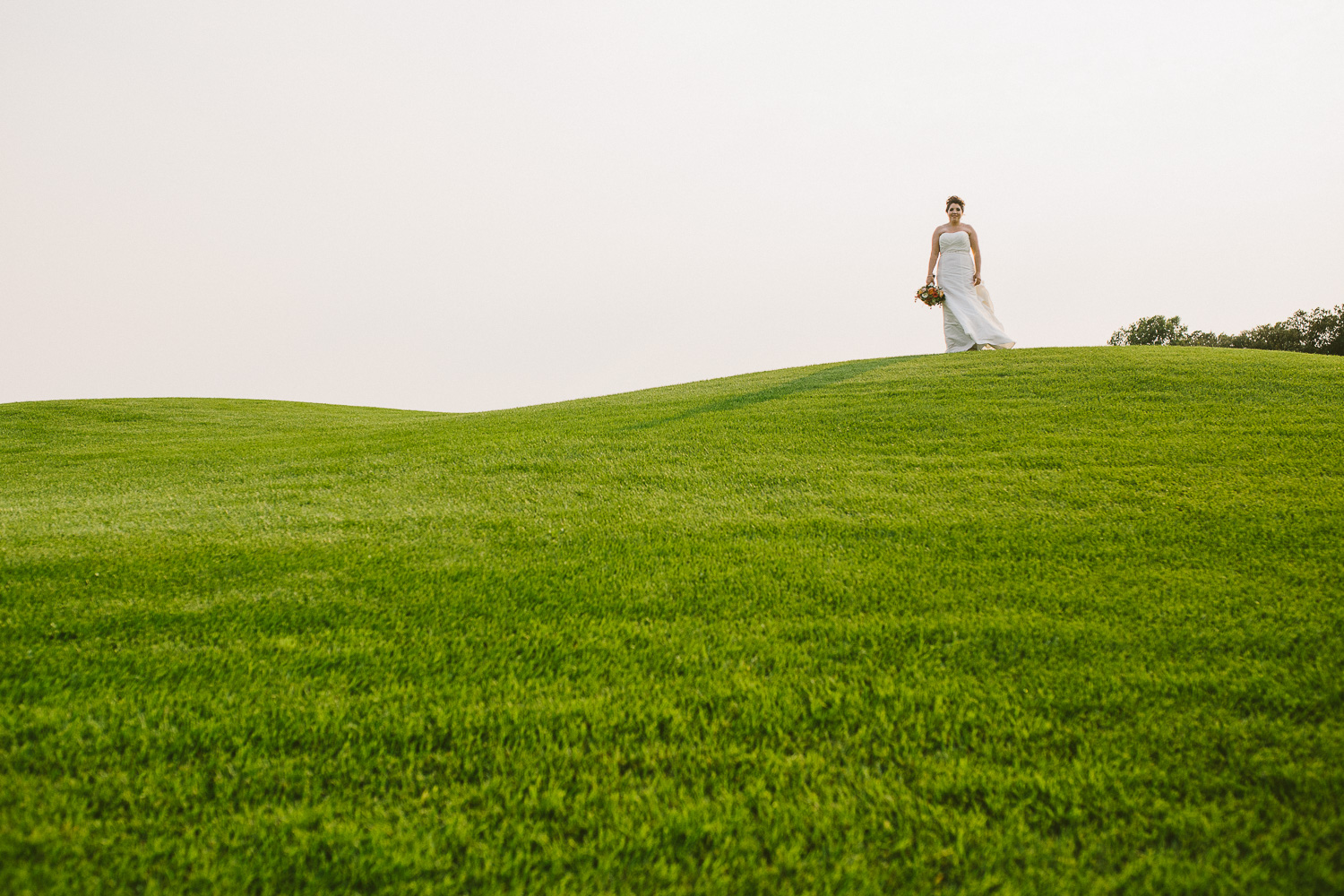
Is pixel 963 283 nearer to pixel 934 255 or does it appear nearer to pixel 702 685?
pixel 934 255

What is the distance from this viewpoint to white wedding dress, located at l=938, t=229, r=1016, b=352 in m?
14.4

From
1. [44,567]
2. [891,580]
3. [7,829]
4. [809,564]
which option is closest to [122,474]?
[44,567]

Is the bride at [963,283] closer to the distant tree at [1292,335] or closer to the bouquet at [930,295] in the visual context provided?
the bouquet at [930,295]

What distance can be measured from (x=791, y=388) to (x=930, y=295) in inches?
210

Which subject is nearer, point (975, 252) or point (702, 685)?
point (702, 685)

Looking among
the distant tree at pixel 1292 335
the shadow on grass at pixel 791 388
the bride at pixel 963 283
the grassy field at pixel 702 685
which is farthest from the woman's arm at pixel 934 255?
the distant tree at pixel 1292 335

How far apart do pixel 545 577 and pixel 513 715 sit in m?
1.46

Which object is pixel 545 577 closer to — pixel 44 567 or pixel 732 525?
pixel 732 525

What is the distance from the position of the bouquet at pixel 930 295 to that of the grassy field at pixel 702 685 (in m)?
8.89

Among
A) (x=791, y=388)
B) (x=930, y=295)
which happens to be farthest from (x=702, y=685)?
(x=930, y=295)

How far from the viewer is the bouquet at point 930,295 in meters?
14.5

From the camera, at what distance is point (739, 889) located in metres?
1.83

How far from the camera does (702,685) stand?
2.76m

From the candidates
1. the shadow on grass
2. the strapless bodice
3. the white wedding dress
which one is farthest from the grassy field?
the strapless bodice
